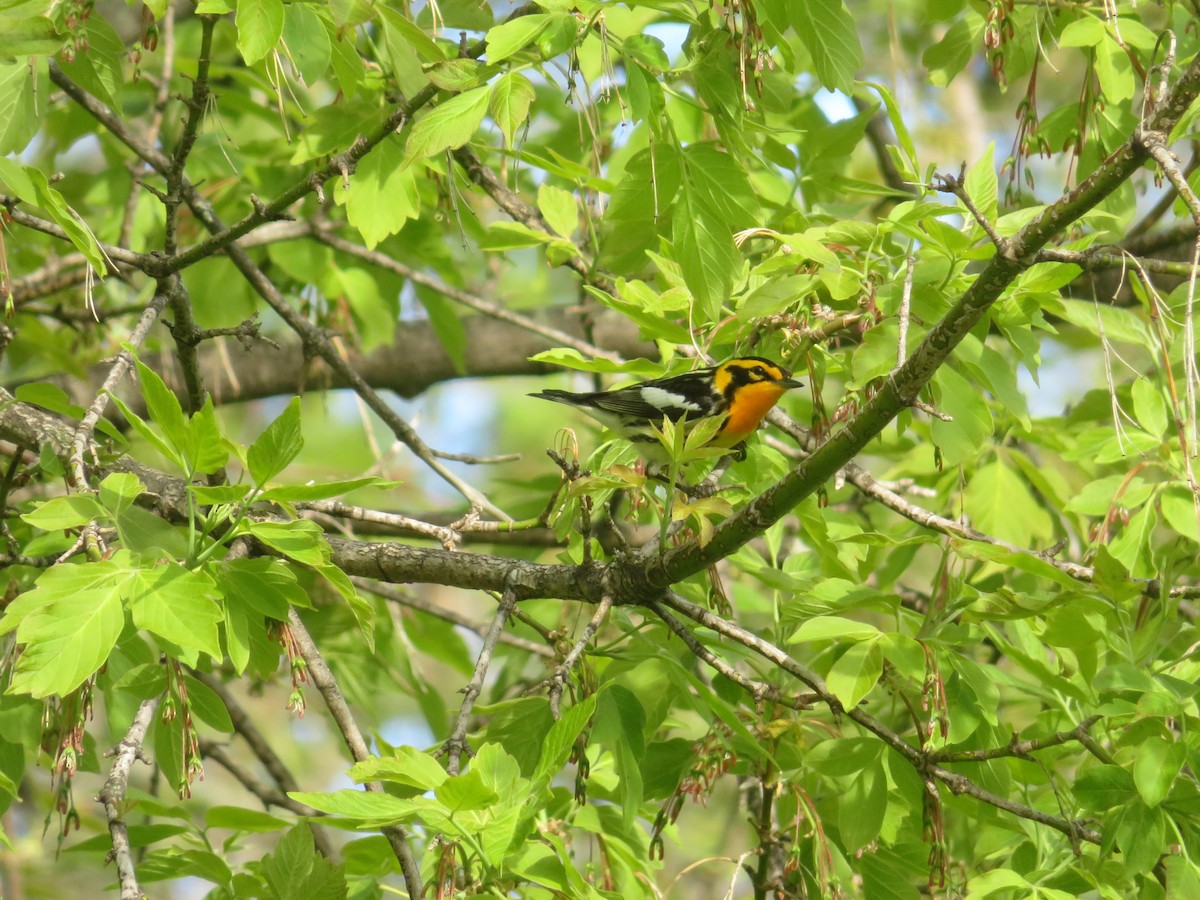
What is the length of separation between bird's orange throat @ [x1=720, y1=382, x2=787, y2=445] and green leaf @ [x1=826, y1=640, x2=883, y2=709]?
4.53 ft

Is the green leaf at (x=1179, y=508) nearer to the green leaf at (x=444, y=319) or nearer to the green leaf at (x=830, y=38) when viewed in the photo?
the green leaf at (x=830, y=38)

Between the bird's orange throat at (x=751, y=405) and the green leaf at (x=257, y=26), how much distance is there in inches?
79.0

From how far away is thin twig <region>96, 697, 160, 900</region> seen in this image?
241cm

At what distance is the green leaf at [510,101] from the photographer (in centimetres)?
261

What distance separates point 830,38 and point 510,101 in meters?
0.99

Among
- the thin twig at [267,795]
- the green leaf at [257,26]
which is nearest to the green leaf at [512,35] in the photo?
the green leaf at [257,26]

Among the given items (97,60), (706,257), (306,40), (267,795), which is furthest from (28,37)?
(267,795)

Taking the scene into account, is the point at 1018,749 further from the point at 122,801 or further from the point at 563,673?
the point at 122,801

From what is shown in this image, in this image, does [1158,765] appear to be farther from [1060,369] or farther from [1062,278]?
[1060,369]

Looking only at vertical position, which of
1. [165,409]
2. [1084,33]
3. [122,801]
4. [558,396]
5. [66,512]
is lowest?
[122,801]

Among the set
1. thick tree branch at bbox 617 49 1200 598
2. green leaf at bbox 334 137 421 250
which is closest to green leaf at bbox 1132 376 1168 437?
thick tree branch at bbox 617 49 1200 598

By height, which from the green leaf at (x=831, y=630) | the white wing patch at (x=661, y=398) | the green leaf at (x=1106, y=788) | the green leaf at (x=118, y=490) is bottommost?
the green leaf at (x=1106, y=788)

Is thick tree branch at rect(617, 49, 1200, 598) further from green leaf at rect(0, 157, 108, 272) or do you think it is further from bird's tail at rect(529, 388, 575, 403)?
bird's tail at rect(529, 388, 575, 403)

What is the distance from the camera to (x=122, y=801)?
2668 millimetres
